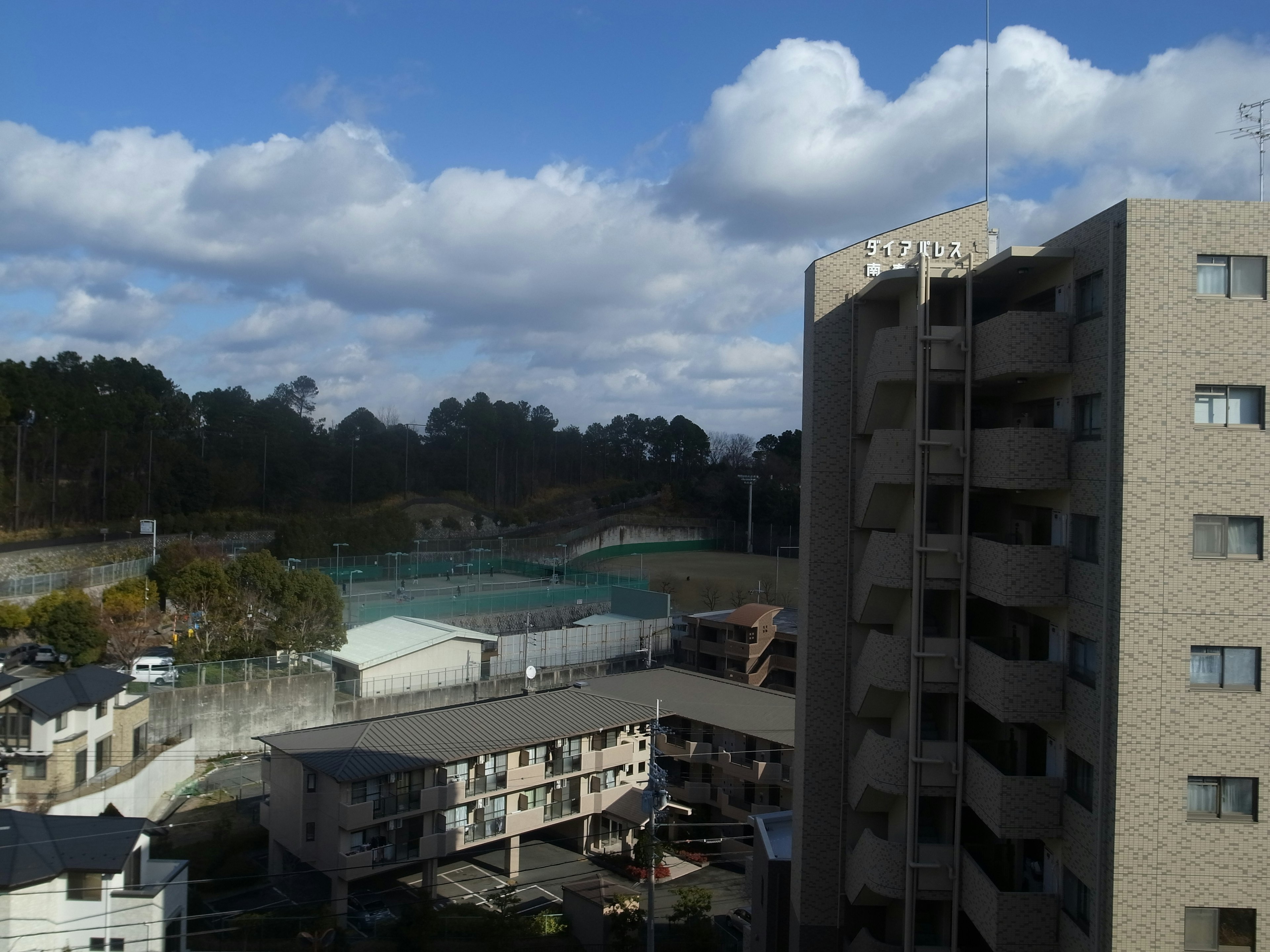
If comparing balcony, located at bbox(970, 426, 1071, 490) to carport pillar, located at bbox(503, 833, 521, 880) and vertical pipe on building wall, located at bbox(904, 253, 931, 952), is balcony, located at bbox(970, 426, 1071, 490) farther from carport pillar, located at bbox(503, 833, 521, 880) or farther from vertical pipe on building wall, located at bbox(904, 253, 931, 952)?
carport pillar, located at bbox(503, 833, 521, 880)

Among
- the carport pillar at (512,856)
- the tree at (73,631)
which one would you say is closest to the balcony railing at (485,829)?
the carport pillar at (512,856)

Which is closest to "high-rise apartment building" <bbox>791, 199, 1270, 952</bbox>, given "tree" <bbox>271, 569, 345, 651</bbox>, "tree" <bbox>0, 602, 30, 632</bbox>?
"tree" <bbox>271, 569, 345, 651</bbox>

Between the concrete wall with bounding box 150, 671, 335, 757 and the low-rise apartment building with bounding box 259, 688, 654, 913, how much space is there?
3.95 metres

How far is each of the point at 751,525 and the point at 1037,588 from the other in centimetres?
3991

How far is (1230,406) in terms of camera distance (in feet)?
17.0

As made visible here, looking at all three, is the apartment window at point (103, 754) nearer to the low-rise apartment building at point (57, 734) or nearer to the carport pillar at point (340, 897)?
the low-rise apartment building at point (57, 734)

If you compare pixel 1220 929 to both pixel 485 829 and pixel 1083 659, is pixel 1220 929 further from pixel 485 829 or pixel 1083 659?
pixel 485 829

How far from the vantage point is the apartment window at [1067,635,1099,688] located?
5.39 m

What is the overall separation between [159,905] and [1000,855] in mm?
7398

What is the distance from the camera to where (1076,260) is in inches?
225

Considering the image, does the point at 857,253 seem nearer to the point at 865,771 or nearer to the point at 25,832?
the point at 865,771

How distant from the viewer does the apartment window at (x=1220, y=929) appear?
5086 millimetres

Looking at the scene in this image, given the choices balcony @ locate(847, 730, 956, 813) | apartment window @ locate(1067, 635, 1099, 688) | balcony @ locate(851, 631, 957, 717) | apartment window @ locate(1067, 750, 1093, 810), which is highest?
apartment window @ locate(1067, 635, 1099, 688)

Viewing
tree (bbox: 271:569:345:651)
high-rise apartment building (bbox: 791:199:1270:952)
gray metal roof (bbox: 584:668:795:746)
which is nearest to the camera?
high-rise apartment building (bbox: 791:199:1270:952)
